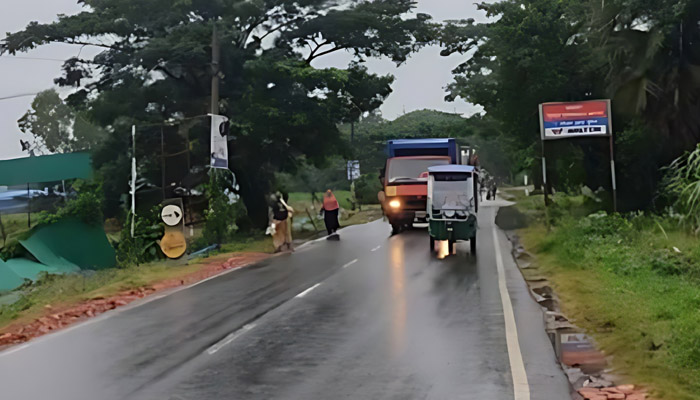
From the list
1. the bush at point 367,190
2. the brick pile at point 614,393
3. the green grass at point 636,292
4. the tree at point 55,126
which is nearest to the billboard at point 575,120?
the green grass at point 636,292

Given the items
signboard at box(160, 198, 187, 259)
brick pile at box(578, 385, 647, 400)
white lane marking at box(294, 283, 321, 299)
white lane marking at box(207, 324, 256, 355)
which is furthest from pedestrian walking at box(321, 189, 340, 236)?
brick pile at box(578, 385, 647, 400)

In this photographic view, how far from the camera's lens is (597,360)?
9.55 metres

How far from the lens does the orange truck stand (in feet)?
96.0

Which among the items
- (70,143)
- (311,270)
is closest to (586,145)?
(311,270)

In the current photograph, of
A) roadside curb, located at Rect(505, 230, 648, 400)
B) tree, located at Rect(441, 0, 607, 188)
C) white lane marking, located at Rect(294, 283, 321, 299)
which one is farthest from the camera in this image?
tree, located at Rect(441, 0, 607, 188)

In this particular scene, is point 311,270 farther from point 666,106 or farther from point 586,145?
point 586,145

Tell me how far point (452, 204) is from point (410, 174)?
7508 mm

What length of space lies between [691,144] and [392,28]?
1513 centimetres

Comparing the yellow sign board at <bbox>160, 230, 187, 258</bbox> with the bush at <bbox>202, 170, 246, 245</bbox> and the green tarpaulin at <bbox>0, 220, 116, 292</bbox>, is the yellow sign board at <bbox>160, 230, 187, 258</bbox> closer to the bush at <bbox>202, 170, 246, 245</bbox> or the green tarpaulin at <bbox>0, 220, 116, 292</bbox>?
the green tarpaulin at <bbox>0, 220, 116, 292</bbox>

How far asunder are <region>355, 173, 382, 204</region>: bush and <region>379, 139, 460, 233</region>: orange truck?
3401cm

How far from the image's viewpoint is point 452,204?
22.2m

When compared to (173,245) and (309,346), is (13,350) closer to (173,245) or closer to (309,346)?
(309,346)

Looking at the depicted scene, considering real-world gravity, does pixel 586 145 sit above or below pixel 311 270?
above

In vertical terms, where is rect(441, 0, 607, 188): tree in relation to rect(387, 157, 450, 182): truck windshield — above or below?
above
